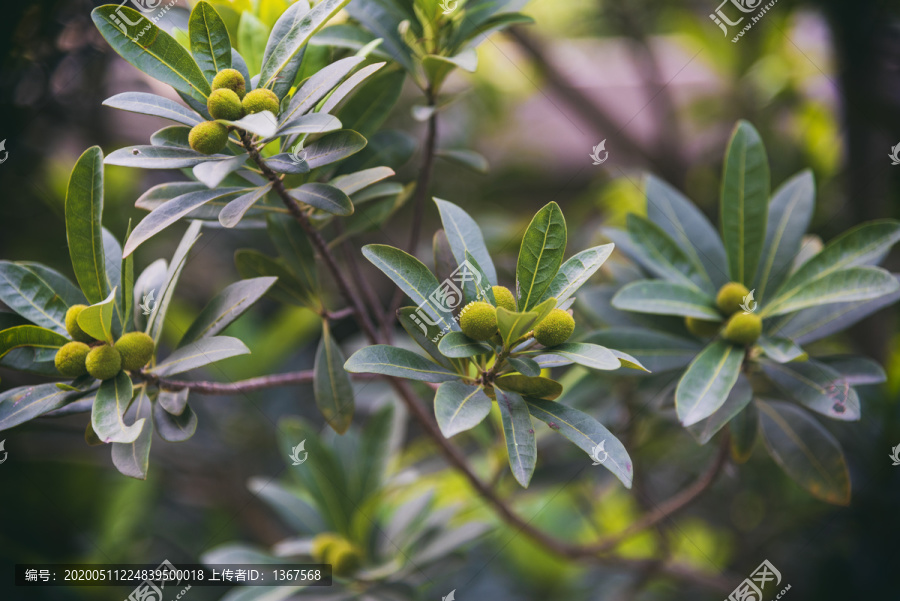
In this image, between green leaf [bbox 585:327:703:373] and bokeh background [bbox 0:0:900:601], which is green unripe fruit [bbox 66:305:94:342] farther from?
green leaf [bbox 585:327:703:373]

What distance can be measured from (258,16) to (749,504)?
1.95 metres

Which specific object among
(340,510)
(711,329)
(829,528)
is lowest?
(829,528)

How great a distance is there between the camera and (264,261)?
100 cm

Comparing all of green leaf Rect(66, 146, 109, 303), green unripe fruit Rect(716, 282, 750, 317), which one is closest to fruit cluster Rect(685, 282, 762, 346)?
green unripe fruit Rect(716, 282, 750, 317)

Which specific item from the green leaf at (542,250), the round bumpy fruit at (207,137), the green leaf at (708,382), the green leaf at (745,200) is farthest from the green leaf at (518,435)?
the green leaf at (745,200)

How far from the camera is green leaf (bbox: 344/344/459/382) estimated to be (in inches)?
29.0

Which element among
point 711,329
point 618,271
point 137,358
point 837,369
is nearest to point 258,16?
point 137,358

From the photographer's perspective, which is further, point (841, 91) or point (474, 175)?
point (474, 175)

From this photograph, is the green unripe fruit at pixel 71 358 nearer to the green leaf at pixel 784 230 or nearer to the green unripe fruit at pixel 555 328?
the green unripe fruit at pixel 555 328

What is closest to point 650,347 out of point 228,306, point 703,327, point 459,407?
point 703,327

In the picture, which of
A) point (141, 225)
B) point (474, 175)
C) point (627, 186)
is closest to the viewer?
point (141, 225)

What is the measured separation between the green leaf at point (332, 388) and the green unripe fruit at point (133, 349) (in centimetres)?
25

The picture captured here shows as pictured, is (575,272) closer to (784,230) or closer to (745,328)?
(745,328)

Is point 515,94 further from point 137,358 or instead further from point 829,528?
point 137,358
